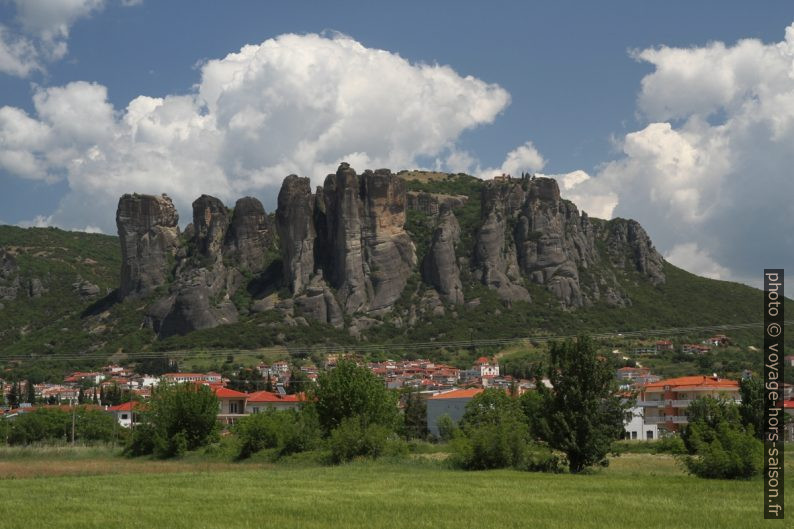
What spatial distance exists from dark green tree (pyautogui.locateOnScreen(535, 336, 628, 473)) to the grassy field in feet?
5.15

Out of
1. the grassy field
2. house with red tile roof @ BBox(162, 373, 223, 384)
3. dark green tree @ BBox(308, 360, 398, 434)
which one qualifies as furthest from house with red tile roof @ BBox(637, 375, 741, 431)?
house with red tile roof @ BBox(162, 373, 223, 384)

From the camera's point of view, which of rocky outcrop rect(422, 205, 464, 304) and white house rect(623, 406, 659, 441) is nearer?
white house rect(623, 406, 659, 441)

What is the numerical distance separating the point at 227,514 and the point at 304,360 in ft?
454

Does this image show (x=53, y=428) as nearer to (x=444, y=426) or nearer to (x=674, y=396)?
(x=444, y=426)

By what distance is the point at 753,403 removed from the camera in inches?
2468

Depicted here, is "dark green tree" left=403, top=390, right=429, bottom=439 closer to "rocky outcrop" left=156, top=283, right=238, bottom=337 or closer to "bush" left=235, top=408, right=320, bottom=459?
"bush" left=235, top=408, right=320, bottom=459

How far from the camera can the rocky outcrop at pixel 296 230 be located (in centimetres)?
18900

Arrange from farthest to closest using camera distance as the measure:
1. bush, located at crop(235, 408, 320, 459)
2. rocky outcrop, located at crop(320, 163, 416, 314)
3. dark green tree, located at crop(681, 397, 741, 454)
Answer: rocky outcrop, located at crop(320, 163, 416, 314) → bush, located at crop(235, 408, 320, 459) → dark green tree, located at crop(681, 397, 741, 454)

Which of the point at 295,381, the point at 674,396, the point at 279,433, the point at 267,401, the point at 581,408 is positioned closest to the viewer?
the point at 581,408

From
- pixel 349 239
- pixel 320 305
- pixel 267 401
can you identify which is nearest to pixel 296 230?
pixel 349 239

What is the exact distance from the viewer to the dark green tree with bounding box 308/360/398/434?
6862cm

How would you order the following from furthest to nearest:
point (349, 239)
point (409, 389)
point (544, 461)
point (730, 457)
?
point (349, 239) → point (409, 389) → point (544, 461) → point (730, 457)

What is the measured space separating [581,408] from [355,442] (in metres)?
15.0

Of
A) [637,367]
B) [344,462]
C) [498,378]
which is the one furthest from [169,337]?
[344,462]
